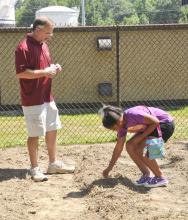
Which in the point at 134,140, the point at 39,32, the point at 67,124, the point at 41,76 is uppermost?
the point at 39,32

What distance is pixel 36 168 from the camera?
20.1 feet

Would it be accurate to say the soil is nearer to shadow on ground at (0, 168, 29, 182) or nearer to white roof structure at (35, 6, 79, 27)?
shadow on ground at (0, 168, 29, 182)

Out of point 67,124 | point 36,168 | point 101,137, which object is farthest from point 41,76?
point 67,124


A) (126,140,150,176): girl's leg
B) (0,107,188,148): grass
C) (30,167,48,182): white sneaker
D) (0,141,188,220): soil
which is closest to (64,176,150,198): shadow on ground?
(0,141,188,220): soil

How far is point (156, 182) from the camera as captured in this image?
18.3ft

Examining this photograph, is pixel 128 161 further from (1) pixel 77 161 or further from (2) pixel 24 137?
(2) pixel 24 137

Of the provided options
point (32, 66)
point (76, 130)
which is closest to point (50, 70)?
point (32, 66)

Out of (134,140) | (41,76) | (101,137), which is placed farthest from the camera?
(101,137)

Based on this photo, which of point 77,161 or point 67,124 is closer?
point 77,161

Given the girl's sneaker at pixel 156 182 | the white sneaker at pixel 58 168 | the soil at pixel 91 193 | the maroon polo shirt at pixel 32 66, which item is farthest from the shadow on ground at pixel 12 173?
the girl's sneaker at pixel 156 182

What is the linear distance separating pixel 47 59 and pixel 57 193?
5.15 ft

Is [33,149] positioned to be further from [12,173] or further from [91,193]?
[91,193]

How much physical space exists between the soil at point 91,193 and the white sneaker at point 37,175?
0.06m

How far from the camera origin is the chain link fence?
1232 centimetres
